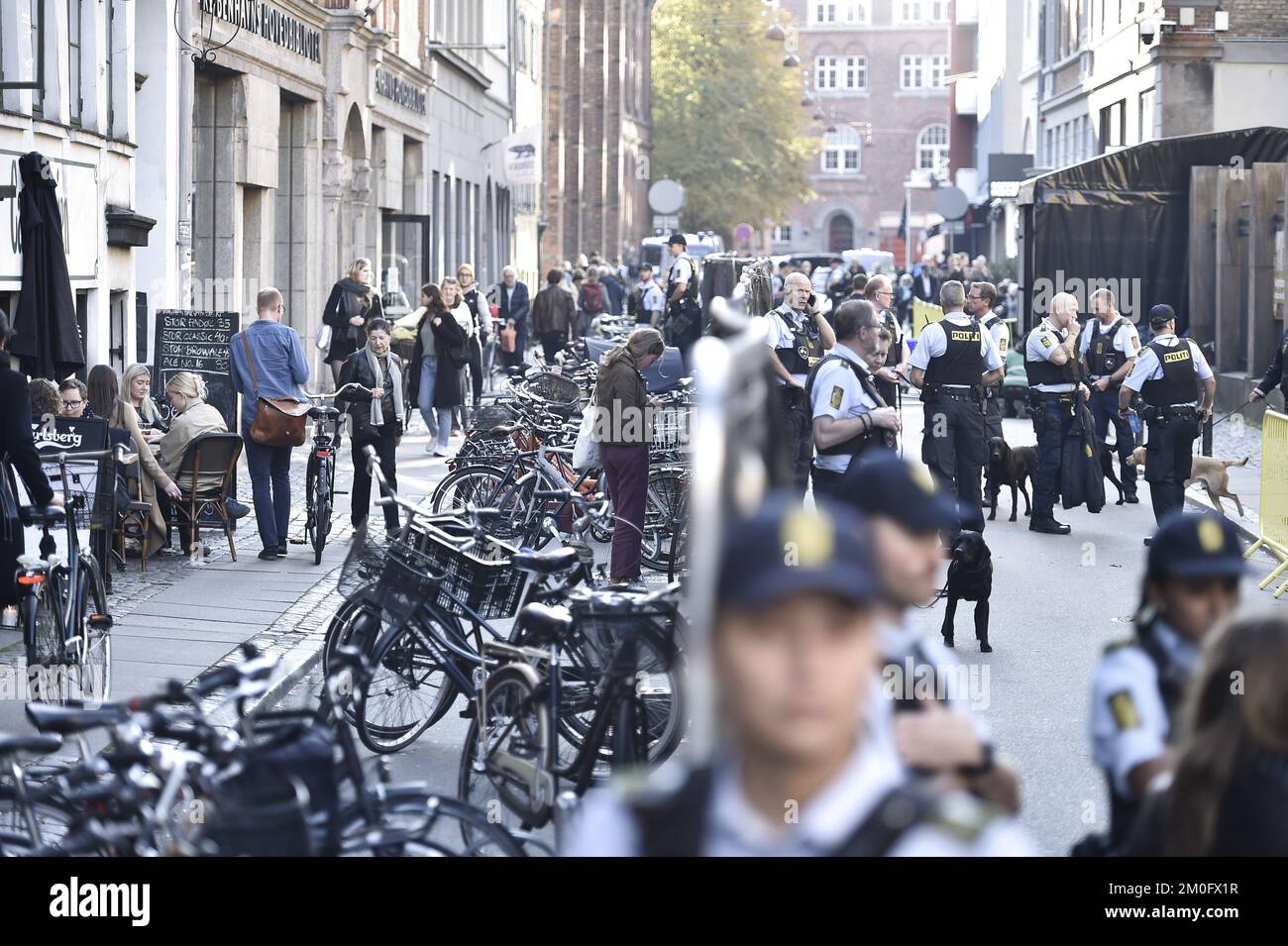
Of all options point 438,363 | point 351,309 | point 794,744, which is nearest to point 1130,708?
point 794,744

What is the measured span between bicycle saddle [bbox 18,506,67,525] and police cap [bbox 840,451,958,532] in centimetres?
531

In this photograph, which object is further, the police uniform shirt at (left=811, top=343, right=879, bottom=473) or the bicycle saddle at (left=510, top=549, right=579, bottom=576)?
the police uniform shirt at (left=811, top=343, right=879, bottom=473)

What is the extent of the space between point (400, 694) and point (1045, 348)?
8965 mm

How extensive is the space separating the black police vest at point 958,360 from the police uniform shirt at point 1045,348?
2370 mm

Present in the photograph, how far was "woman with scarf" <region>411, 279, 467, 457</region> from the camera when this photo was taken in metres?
21.1

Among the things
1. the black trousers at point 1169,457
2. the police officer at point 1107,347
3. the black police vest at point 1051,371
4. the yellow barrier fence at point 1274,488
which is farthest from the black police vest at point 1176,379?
the police officer at point 1107,347

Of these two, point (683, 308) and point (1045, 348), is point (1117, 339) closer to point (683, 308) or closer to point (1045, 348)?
point (1045, 348)

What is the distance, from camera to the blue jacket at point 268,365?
45.0 ft

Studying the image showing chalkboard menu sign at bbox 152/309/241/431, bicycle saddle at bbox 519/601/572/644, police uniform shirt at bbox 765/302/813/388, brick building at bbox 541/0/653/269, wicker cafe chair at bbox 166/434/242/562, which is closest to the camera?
bicycle saddle at bbox 519/601/572/644

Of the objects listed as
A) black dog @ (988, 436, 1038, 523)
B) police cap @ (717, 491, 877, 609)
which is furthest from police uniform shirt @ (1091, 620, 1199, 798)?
black dog @ (988, 436, 1038, 523)

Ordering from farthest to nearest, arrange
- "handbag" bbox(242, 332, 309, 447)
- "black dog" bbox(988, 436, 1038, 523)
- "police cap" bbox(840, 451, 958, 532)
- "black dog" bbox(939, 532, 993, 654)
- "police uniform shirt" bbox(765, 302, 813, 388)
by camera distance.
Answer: "black dog" bbox(988, 436, 1038, 523)
"police uniform shirt" bbox(765, 302, 813, 388)
"handbag" bbox(242, 332, 309, 447)
"black dog" bbox(939, 532, 993, 654)
"police cap" bbox(840, 451, 958, 532)

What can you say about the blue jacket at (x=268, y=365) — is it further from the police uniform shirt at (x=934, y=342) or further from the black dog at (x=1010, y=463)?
the black dog at (x=1010, y=463)

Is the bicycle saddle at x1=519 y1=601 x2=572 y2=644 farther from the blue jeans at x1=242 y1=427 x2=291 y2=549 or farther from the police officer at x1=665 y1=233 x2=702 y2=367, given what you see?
the police officer at x1=665 y1=233 x2=702 y2=367

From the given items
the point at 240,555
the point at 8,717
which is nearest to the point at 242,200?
the point at 240,555
